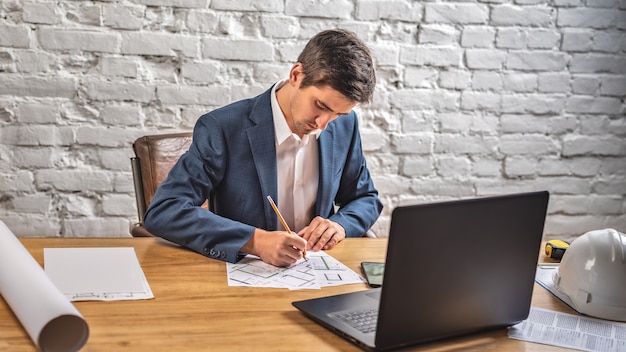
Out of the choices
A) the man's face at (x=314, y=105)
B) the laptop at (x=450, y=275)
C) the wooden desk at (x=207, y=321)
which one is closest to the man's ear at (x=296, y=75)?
the man's face at (x=314, y=105)

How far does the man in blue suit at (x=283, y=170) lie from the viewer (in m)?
1.65

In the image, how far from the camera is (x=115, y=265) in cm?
151

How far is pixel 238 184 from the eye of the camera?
193 centimetres

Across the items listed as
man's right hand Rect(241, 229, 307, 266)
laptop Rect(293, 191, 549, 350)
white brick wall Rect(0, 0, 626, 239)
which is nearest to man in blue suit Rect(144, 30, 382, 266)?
man's right hand Rect(241, 229, 307, 266)

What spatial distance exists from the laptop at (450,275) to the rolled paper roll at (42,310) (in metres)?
0.41

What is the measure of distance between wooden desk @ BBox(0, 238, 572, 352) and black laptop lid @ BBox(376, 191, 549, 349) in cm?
6

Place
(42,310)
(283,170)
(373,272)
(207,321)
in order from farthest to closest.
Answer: (283,170)
(373,272)
(207,321)
(42,310)

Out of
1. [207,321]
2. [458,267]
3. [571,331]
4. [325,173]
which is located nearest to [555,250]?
[571,331]

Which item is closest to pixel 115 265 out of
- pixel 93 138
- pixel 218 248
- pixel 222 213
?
pixel 218 248

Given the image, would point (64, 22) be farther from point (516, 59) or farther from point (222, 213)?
point (516, 59)

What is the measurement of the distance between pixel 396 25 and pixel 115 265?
5.27 ft

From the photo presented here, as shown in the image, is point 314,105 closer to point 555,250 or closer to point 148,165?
point 148,165

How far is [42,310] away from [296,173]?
41.1 inches

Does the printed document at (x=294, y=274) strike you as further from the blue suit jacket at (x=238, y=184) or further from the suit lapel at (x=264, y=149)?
the suit lapel at (x=264, y=149)
